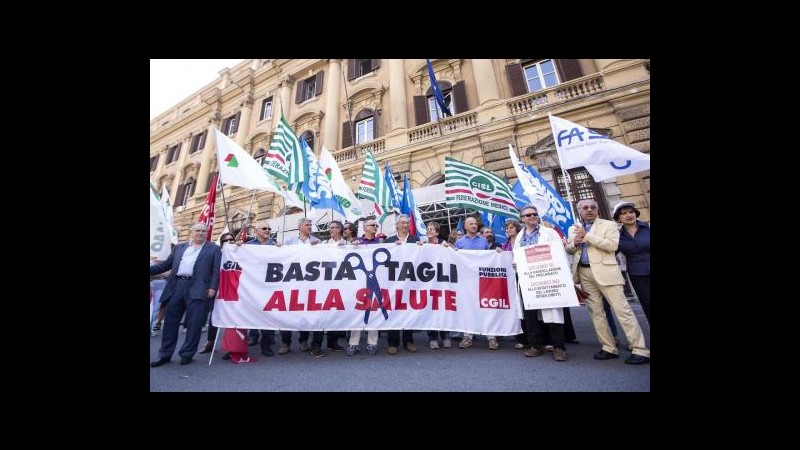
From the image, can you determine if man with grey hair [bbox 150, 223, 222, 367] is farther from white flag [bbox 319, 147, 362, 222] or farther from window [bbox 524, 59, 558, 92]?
window [bbox 524, 59, 558, 92]

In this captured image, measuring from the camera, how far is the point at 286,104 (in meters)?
15.6

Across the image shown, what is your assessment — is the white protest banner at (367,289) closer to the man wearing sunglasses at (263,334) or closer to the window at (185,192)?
the man wearing sunglasses at (263,334)

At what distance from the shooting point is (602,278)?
332cm

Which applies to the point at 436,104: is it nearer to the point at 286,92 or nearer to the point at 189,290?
the point at 286,92

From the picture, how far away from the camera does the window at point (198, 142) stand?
18797mm

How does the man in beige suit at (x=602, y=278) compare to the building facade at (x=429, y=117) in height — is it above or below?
below

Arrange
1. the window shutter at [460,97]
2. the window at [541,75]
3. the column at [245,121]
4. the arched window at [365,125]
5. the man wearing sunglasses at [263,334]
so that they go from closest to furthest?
the man wearing sunglasses at [263,334]
the window at [541,75]
the window shutter at [460,97]
the arched window at [365,125]
the column at [245,121]

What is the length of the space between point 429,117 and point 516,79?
320cm

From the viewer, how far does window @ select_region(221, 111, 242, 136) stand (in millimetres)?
17578

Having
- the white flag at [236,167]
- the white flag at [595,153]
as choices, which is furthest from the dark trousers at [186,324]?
the white flag at [595,153]

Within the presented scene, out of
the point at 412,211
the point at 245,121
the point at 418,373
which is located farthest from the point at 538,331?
the point at 245,121

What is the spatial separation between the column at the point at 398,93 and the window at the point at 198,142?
13.8m

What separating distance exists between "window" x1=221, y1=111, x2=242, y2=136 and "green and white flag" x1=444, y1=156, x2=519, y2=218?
16.5m

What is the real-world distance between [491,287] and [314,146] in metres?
11.9
